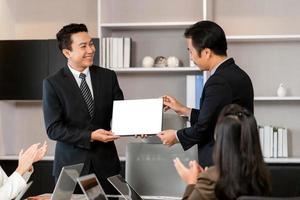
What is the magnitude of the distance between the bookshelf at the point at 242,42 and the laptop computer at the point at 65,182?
2271mm

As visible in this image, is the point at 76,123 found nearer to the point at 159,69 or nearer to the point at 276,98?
the point at 159,69

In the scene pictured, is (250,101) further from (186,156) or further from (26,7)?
(26,7)

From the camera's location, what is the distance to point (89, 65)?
120 inches

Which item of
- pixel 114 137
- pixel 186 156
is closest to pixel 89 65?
pixel 114 137

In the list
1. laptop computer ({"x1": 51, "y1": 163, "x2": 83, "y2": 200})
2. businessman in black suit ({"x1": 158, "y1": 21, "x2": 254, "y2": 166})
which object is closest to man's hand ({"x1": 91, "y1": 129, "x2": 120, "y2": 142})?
businessman in black suit ({"x1": 158, "y1": 21, "x2": 254, "y2": 166})

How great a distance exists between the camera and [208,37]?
263cm

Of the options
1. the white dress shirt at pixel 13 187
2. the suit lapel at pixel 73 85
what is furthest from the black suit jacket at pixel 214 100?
the white dress shirt at pixel 13 187

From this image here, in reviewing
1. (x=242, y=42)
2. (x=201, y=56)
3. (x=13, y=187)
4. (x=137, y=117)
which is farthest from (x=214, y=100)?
(x=242, y=42)

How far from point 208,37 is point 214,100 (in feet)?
1.05

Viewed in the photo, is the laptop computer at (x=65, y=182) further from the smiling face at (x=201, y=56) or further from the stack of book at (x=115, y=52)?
the stack of book at (x=115, y=52)

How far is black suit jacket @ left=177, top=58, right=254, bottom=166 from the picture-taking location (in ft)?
8.44

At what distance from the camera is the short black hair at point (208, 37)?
2.63 meters

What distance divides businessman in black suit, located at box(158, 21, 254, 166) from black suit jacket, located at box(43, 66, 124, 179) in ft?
1.54

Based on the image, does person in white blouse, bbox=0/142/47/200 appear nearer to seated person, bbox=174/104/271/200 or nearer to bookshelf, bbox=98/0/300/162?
seated person, bbox=174/104/271/200
